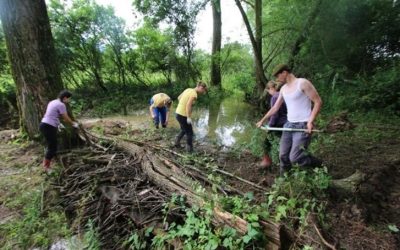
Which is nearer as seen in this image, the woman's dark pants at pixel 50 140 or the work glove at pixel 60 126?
the woman's dark pants at pixel 50 140

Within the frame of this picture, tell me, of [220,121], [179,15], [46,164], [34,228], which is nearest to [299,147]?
[34,228]

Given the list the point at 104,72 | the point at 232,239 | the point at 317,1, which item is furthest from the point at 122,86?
the point at 232,239

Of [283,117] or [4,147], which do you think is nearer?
[283,117]

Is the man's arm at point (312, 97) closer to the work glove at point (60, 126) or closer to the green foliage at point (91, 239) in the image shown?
the green foliage at point (91, 239)

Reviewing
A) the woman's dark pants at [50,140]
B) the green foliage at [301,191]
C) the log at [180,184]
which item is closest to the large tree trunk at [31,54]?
the woman's dark pants at [50,140]

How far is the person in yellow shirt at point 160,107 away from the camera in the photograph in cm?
842

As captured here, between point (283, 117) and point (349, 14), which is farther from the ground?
point (349, 14)

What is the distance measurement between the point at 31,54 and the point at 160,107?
3591mm

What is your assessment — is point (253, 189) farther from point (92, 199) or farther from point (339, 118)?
point (92, 199)

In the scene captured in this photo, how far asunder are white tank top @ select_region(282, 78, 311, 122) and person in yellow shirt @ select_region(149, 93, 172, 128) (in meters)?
4.82

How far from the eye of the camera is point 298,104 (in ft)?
13.3

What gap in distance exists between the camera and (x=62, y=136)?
236 inches

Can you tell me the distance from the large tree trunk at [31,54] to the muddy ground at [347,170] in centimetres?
107

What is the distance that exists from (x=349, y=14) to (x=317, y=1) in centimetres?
109
